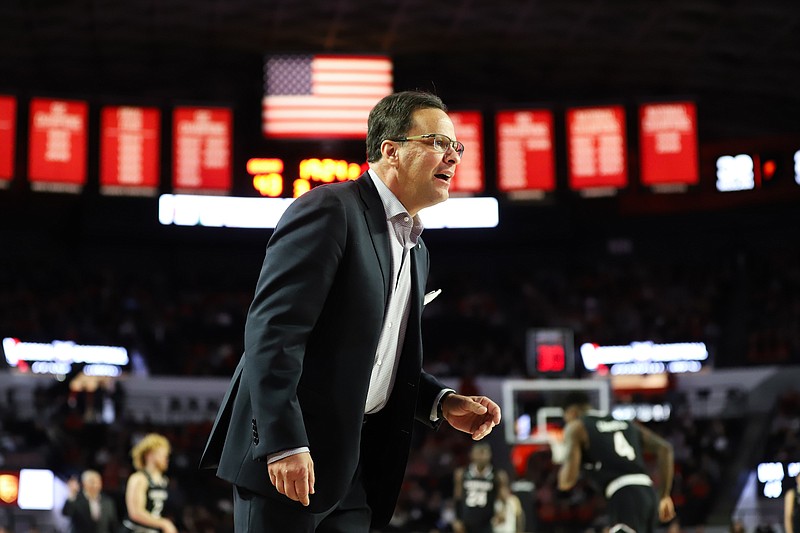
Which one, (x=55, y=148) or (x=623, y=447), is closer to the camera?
(x=623, y=447)

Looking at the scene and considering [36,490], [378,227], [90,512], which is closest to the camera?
[378,227]

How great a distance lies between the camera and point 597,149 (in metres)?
17.3

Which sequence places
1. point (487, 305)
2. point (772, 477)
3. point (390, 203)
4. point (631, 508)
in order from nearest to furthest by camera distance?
point (390, 203), point (631, 508), point (772, 477), point (487, 305)

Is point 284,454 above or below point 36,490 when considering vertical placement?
above

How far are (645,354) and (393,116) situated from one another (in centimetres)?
2350

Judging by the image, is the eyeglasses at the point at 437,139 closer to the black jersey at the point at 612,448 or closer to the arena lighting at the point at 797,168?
the black jersey at the point at 612,448

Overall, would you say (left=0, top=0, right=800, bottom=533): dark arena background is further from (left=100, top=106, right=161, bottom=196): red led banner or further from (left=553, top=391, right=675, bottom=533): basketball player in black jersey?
(left=553, top=391, right=675, bottom=533): basketball player in black jersey

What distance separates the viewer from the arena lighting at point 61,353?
73.3 feet

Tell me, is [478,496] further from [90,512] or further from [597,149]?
[597,149]

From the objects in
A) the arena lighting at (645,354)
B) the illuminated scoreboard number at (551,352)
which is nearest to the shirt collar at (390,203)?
the illuminated scoreboard number at (551,352)

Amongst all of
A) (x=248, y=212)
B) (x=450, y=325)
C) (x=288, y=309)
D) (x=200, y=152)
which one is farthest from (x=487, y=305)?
(x=288, y=309)

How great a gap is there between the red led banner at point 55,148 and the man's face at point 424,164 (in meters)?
14.0

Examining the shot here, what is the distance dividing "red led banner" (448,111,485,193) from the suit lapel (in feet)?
45.4

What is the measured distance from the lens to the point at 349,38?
22.1 meters
